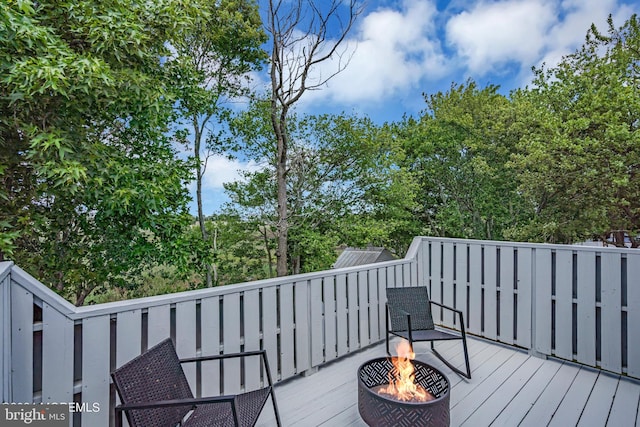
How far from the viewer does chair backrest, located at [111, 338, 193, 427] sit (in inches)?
62.3

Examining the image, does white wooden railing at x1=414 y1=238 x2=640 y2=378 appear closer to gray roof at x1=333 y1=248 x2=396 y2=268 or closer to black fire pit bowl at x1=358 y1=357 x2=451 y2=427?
black fire pit bowl at x1=358 y1=357 x2=451 y2=427

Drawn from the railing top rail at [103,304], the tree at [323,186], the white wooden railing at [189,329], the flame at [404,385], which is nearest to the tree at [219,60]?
the tree at [323,186]

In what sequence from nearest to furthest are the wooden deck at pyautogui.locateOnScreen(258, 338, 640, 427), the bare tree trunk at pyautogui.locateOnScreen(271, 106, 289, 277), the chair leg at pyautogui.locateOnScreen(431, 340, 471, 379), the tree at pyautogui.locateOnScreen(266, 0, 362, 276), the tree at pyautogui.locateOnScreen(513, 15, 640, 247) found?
the wooden deck at pyautogui.locateOnScreen(258, 338, 640, 427)
the chair leg at pyautogui.locateOnScreen(431, 340, 471, 379)
the tree at pyautogui.locateOnScreen(266, 0, 362, 276)
the bare tree trunk at pyautogui.locateOnScreen(271, 106, 289, 277)
the tree at pyautogui.locateOnScreen(513, 15, 640, 247)

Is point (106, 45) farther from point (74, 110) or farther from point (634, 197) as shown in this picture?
point (634, 197)

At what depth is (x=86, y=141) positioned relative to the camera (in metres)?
3.35

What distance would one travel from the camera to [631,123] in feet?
25.5

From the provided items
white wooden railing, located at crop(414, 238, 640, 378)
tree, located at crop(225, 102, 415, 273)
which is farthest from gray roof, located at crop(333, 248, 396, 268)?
white wooden railing, located at crop(414, 238, 640, 378)

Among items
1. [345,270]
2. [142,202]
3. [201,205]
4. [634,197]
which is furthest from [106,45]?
[634,197]

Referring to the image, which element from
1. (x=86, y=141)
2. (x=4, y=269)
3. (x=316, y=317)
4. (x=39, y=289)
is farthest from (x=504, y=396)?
(x=86, y=141)

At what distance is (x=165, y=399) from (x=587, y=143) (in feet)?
31.5

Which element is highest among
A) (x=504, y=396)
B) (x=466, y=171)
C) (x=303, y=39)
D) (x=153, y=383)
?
(x=303, y=39)

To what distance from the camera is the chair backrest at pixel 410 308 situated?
3234mm

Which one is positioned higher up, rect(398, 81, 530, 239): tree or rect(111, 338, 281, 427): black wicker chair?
rect(398, 81, 530, 239): tree

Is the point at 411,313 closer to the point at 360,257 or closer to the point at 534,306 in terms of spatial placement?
the point at 534,306
